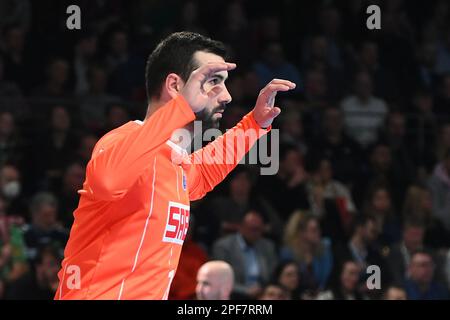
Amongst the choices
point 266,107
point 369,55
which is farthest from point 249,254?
point 266,107

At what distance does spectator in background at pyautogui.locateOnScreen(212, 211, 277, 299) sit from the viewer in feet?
22.8

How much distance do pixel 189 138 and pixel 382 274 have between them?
4471 mm

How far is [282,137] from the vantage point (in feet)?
27.5

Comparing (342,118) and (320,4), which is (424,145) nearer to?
(342,118)

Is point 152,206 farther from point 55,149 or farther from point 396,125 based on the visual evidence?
point 396,125

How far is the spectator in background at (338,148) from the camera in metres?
8.45

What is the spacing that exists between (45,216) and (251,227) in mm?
1453

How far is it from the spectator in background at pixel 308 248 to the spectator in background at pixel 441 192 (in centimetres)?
149

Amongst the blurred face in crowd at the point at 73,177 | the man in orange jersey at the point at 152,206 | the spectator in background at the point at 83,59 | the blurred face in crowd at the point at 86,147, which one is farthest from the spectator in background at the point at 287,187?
the man in orange jersey at the point at 152,206

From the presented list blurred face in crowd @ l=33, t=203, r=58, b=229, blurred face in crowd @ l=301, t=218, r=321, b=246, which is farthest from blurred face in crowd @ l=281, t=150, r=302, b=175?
blurred face in crowd @ l=33, t=203, r=58, b=229

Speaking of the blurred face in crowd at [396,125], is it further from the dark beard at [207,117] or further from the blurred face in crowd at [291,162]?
the dark beard at [207,117]
